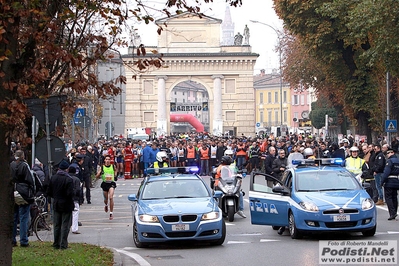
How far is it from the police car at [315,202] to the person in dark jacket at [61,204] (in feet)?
12.9

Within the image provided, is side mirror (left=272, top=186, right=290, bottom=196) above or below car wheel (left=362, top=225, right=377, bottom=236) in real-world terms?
above

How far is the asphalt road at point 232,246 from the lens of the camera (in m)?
13.5

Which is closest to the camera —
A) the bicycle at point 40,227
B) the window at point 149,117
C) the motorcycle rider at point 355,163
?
the bicycle at point 40,227

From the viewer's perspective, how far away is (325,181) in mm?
16797

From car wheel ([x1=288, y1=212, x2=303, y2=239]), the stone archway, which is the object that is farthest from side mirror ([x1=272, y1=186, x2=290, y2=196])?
the stone archway

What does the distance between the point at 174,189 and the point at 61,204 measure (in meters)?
2.71

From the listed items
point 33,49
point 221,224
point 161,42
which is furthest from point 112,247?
point 161,42

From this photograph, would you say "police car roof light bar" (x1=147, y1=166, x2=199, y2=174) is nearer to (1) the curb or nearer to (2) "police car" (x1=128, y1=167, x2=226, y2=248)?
(2) "police car" (x1=128, y1=167, x2=226, y2=248)

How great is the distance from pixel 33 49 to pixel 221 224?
20.2ft

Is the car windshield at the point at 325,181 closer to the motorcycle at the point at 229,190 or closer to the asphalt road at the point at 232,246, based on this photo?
the asphalt road at the point at 232,246

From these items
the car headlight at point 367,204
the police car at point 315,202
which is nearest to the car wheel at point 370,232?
the police car at point 315,202

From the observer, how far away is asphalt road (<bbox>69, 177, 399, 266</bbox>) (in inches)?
532

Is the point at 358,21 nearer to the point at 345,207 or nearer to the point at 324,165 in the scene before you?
the point at 324,165

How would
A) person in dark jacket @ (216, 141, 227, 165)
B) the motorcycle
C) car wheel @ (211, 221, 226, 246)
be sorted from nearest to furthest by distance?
car wheel @ (211, 221, 226, 246), the motorcycle, person in dark jacket @ (216, 141, 227, 165)
